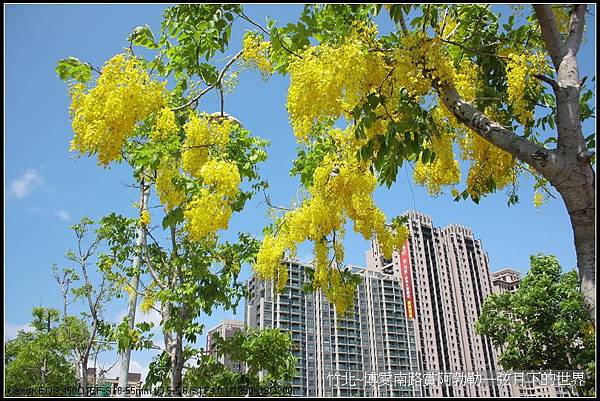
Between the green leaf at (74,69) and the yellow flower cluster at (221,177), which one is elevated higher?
the green leaf at (74,69)

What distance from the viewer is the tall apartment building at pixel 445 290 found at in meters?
73.1

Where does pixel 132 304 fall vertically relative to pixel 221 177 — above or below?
below

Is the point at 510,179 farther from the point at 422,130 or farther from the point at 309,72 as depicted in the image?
the point at 309,72

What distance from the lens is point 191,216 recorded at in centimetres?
345

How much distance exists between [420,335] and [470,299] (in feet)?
39.0

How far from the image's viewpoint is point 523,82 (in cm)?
338

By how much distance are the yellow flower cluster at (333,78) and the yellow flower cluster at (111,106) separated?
1.15m

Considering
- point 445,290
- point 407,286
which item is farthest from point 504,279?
point 407,286

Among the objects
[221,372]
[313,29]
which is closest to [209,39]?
[313,29]

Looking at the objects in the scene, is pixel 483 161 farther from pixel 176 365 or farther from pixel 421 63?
pixel 176 365

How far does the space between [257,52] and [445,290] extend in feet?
260

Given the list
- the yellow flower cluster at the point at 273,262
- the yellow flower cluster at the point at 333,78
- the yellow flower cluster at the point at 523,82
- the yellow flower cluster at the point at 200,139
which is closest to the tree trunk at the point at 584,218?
the yellow flower cluster at the point at 523,82

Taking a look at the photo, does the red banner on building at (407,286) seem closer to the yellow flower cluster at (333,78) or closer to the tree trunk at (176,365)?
the tree trunk at (176,365)

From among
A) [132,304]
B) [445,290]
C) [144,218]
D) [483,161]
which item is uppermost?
[445,290]
